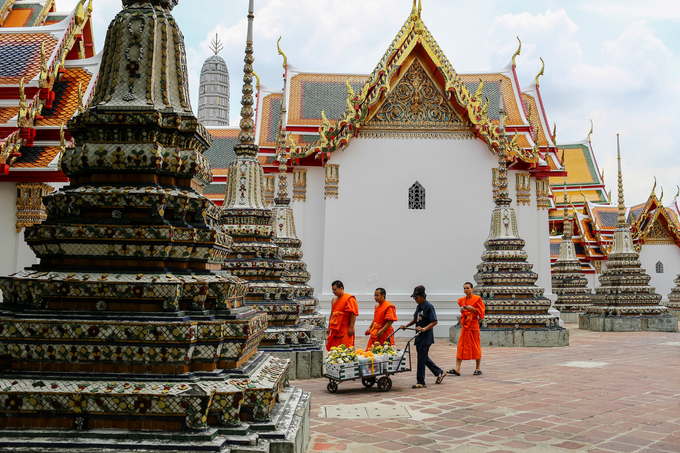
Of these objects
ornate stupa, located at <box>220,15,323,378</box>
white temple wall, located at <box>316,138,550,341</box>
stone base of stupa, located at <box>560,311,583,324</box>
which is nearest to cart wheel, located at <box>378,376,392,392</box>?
ornate stupa, located at <box>220,15,323,378</box>

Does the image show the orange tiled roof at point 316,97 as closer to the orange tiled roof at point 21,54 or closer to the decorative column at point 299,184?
the decorative column at point 299,184

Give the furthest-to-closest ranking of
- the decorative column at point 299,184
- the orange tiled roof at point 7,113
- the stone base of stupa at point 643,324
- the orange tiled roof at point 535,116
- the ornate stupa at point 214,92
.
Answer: the ornate stupa at point 214,92, the orange tiled roof at point 535,116, the stone base of stupa at point 643,324, the decorative column at point 299,184, the orange tiled roof at point 7,113

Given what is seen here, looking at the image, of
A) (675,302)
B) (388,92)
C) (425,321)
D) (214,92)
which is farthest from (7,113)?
(214,92)

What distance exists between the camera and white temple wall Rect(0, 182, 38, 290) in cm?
916

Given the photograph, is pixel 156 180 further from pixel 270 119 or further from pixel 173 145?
pixel 270 119

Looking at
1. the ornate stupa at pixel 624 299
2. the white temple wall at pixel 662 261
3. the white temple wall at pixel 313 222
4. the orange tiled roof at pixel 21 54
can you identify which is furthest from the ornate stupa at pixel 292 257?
the white temple wall at pixel 662 261

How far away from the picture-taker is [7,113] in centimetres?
975

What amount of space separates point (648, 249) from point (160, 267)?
24.8 meters

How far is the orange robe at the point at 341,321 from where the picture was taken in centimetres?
709

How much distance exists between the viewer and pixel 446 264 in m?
14.0

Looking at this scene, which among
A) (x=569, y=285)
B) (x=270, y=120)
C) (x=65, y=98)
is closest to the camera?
(x=65, y=98)

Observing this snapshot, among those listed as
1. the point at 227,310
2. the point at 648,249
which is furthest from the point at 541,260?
the point at 227,310

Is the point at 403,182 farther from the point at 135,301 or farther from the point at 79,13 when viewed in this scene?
the point at 135,301

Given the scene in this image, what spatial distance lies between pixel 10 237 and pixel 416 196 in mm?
8797
